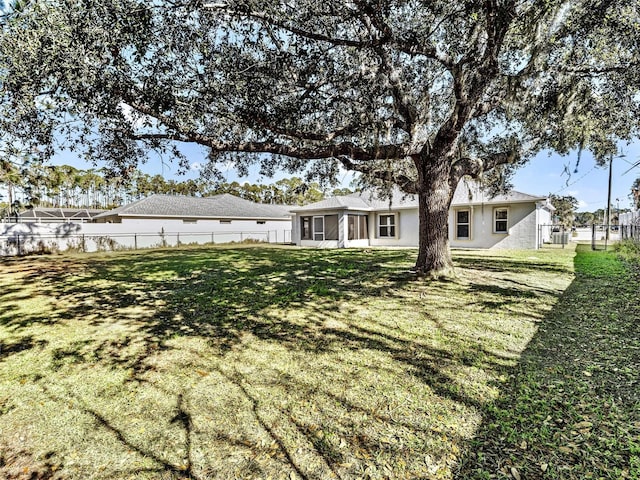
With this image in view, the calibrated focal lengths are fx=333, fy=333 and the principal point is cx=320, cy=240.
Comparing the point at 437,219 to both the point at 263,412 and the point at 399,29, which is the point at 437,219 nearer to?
the point at 399,29

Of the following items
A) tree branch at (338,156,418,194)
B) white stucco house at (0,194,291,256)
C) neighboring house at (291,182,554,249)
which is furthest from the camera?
white stucco house at (0,194,291,256)

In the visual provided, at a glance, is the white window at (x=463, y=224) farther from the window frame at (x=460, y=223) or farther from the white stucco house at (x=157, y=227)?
the white stucco house at (x=157, y=227)

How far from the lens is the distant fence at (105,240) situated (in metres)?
15.0

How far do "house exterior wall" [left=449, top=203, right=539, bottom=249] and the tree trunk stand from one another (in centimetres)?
932

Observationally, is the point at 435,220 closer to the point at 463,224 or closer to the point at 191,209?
the point at 463,224

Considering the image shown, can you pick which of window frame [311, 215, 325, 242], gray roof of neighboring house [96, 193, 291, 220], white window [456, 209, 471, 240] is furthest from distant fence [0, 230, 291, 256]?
white window [456, 209, 471, 240]

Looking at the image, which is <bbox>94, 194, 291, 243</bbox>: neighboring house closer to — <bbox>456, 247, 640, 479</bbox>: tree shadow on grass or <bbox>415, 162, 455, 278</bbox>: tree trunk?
<bbox>415, 162, 455, 278</bbox>: tree trunk

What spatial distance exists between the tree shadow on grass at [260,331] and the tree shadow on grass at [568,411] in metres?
0.26

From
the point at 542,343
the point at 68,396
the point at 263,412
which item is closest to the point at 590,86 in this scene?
the point at 542,343

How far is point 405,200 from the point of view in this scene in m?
17.6

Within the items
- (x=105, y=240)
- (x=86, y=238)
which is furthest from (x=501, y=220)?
(x=86, y=238)

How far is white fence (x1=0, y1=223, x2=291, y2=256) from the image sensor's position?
15.0 metres

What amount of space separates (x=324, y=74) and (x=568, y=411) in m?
6.77

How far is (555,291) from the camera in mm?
6379
